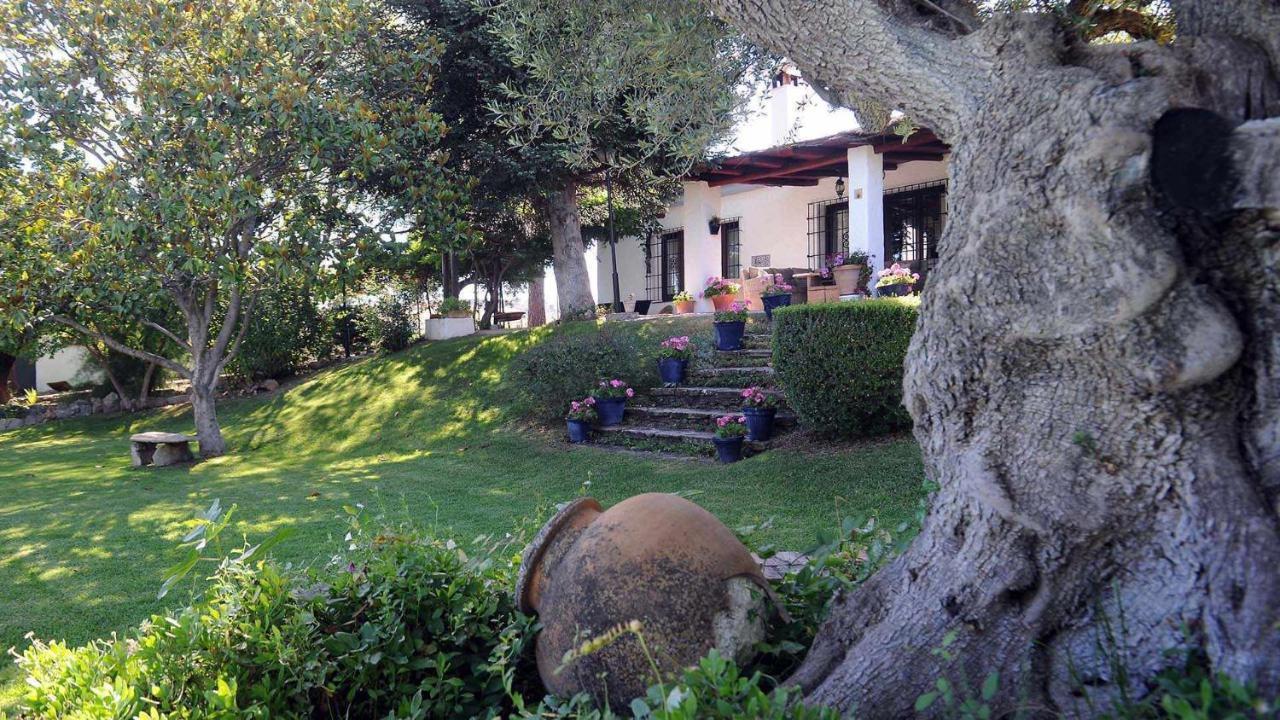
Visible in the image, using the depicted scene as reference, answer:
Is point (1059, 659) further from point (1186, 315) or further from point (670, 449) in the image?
point (670, 449)

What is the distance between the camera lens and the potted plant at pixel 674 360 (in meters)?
11.8

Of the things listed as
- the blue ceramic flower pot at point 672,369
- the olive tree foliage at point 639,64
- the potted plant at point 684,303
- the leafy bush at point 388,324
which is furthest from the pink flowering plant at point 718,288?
the olive tree foliage at point 639,64

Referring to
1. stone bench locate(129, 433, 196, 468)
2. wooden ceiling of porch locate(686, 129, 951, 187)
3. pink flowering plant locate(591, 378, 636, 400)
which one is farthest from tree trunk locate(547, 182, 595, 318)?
stone bench locate(129, 433, 196, 468)

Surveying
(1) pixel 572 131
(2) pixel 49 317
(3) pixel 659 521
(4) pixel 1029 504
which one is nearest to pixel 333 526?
(1) pixel 572 131

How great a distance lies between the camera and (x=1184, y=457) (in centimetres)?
221

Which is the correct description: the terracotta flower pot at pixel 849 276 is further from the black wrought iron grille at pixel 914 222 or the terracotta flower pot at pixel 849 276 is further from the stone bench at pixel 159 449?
the stone bench at pixel 159 449

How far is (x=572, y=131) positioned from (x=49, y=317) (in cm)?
934

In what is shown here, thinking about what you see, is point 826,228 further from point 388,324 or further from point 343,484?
point 343,484

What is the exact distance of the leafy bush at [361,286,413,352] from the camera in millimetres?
19109

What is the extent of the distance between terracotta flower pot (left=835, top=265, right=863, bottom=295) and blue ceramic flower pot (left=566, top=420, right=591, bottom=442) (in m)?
6.45

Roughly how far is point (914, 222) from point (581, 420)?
32.9ft

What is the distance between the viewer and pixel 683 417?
1072 centimetres

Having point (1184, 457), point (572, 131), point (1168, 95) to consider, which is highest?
point (572, 131)

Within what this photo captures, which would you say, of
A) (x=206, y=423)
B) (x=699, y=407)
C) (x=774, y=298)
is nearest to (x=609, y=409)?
(x=699, y=407)
